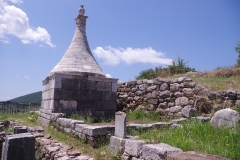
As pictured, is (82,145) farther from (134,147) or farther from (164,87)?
(164,87)

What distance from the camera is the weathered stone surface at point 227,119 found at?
15.2ft

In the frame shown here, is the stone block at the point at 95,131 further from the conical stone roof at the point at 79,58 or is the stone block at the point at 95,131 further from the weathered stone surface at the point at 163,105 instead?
the conical stone roof at the point at 79,58

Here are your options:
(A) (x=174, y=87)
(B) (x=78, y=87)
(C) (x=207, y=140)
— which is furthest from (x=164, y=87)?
(C) (x=207, y=140)

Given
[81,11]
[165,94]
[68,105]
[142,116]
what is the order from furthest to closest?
[81,11] → [68,105] → [142,116] → [165,94]

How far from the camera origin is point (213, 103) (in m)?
7.01

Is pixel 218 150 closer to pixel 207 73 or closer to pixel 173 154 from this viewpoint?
pixel 173 154

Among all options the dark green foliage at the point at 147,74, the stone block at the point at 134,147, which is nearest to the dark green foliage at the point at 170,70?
the dark green foliage at the point at 147,74

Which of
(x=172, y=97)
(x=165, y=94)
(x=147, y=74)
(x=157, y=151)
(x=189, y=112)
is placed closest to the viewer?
(x=157, y=151)

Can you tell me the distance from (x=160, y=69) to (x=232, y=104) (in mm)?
8536

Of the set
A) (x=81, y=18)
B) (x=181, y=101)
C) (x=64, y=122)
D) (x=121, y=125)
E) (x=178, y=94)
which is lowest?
(x=64, y=122)

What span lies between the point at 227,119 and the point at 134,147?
7.53 ft

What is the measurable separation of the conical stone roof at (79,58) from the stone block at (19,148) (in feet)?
16.9

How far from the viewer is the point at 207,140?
4012 mm

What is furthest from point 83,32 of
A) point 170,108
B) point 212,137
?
point 212,137
